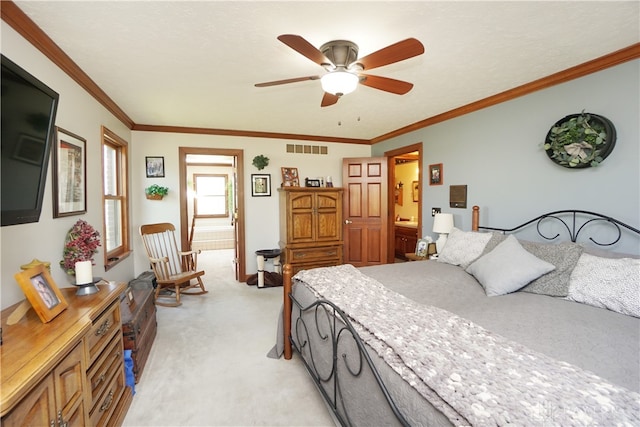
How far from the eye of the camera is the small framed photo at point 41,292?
4.35 ft

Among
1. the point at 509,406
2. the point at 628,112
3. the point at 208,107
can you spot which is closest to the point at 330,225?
the point at 208,107

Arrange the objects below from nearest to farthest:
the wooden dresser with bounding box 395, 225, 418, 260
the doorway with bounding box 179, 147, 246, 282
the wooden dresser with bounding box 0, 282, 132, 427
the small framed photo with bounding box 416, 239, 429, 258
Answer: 1. the wooden dresser with bounding box 0, 282, 132, 427
2. the small framed photo with bounding box 416, 239, 429, 258
3. the wooden dresser with bounding box 395, 225, 418, 260
4. the doorway with bounding box 179, 147, 246, 282

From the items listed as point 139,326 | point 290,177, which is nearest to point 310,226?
point 290,177

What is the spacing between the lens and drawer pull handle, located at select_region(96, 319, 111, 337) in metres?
1.64

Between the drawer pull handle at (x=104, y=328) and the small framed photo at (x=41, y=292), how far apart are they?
0.22 metres

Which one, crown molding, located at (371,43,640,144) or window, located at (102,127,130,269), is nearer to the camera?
crown molding, located at (371,43,640,144)

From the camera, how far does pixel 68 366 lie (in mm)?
1281

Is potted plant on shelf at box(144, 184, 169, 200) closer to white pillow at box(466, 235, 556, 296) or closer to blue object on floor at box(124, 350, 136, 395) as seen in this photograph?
blue object on floor at box(124, 350, 136, 395)

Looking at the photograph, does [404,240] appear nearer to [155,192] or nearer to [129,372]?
[155,192]

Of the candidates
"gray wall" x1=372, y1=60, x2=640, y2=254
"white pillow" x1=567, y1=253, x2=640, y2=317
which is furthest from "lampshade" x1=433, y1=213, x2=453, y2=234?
"white pillow" x1=567, y1=253, x2=640, y2=317

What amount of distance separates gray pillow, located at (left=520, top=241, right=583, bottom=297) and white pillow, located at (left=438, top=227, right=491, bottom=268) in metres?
0.53

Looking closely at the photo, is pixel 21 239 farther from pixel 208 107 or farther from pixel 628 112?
pixel 628 112

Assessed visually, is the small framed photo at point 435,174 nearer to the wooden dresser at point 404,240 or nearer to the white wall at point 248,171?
the wooden dresser at point 404,240

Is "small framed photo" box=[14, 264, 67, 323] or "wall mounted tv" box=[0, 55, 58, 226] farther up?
"wall mounted tv" box=[0, 55, 58, 226]
